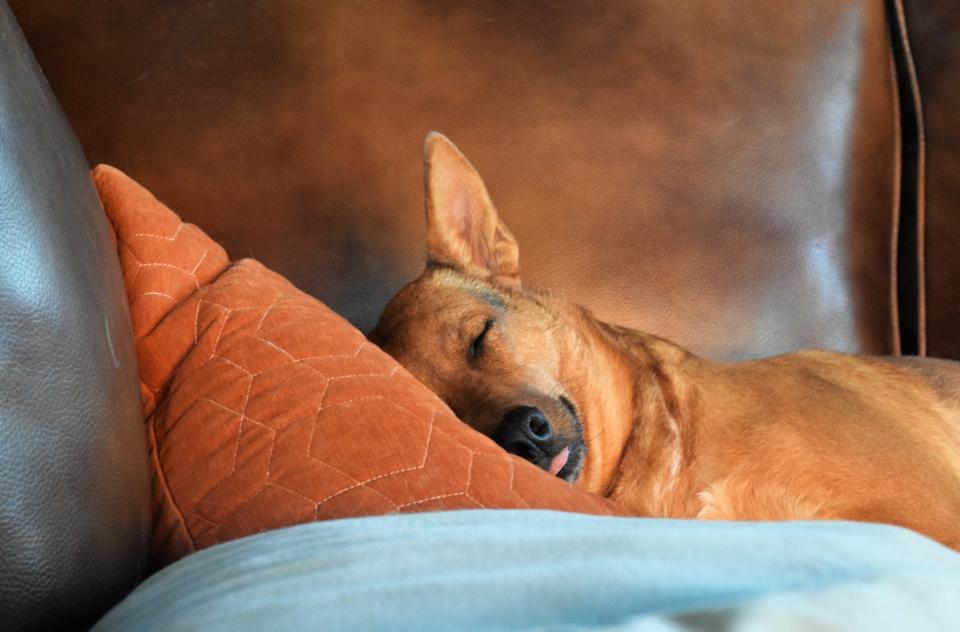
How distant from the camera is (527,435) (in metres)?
1.31

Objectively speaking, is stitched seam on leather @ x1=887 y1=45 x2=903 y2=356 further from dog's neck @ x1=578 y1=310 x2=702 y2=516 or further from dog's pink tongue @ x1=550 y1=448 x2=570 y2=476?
dog's pink tongue @ x1=550 y1=448 x2=570 y2=476

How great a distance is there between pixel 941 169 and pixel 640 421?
2.85 ft

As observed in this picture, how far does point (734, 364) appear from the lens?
160 centimetres

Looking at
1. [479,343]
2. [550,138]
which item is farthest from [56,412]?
[550,138]

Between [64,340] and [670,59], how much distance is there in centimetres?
139

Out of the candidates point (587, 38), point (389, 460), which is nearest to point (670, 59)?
point (587, 38)

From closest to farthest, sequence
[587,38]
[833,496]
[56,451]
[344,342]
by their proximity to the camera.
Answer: [56,451], [344,342], [833,496], [587,38]

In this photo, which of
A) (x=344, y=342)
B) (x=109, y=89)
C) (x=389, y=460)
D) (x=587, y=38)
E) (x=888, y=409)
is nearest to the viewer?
(x=389, y=460)

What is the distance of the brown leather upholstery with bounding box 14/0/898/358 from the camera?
66.6 inches

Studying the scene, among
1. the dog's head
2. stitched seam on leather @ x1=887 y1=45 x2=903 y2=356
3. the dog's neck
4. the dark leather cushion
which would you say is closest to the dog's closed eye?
the dog's head

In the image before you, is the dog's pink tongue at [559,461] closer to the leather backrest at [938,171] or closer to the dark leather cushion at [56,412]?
the dark leather cushion at [56,412]

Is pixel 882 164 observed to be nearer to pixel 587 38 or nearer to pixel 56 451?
pixel 587 38

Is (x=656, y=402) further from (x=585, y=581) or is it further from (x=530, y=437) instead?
(x=585, y=581)

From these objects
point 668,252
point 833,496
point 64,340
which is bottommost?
point 833,496
